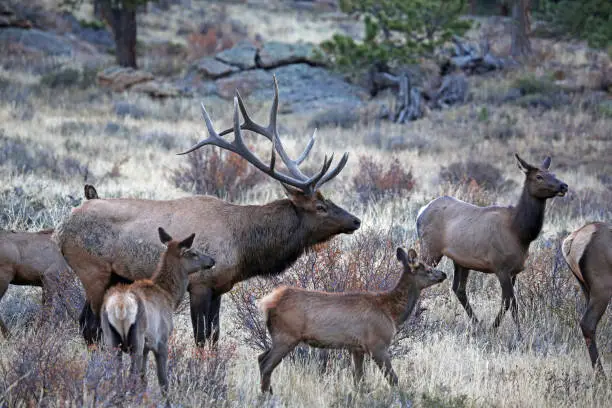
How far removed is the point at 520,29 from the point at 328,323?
28205mm

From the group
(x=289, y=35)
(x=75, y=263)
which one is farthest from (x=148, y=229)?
(x=289, y=35)

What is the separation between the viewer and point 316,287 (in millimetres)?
7660

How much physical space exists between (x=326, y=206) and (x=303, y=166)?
33.7 feet

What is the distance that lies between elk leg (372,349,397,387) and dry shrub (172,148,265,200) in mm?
8524

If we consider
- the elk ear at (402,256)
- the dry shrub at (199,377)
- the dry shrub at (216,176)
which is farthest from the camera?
the dry shrub at (216,176)

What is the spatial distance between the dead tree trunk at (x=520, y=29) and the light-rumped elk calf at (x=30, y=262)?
86.9ft

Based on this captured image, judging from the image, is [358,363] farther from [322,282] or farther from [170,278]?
[170,278]

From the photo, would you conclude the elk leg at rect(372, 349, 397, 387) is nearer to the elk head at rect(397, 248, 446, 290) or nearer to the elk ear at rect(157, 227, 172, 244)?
the elk head at rect(397, 248, 446, 290)

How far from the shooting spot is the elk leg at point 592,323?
7.06m

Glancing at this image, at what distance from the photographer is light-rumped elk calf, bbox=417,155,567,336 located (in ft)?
28.3

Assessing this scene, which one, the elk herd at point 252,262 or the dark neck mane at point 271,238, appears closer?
the elk herd at point 252,262

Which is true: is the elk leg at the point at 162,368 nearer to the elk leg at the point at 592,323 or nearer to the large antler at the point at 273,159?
the large antler at the point at 273,159

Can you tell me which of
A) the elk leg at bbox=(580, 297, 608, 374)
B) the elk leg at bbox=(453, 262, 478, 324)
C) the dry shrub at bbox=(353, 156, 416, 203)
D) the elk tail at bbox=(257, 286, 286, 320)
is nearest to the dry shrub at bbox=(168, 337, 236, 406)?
the elk tail at bbox=(257, 286, 286, 320)

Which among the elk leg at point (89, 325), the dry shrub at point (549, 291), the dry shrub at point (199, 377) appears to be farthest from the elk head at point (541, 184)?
the elk leg at point (89, 325)
